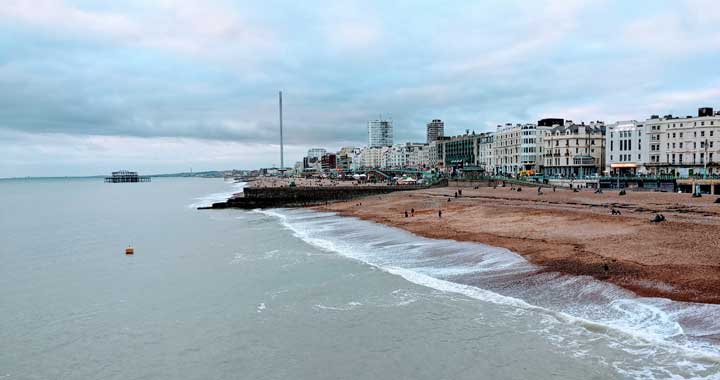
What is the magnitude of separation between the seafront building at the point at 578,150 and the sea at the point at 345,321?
8222 centimetres

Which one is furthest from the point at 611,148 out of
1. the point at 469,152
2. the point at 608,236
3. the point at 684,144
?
the point at 608,236

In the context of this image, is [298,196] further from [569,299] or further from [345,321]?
[569,299]

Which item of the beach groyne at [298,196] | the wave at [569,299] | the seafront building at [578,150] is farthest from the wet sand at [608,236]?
the seafront building at [578,150]

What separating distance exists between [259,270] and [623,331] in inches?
740

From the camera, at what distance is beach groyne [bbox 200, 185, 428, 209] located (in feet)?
273

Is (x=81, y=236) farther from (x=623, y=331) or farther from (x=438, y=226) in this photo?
(x=623, y=331)

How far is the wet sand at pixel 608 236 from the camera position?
1973cm

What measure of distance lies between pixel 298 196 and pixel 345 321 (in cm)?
7125

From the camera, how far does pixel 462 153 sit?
172625 millimetres

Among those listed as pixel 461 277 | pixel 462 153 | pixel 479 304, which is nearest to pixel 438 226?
pixel 461 277

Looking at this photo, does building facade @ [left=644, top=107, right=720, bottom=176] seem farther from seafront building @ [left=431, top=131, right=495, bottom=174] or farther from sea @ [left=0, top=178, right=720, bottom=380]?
sea @ [left=0, top=178, right=720, bottom=380]

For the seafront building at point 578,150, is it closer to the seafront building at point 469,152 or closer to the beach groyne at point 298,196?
the seafront building at point 469,152

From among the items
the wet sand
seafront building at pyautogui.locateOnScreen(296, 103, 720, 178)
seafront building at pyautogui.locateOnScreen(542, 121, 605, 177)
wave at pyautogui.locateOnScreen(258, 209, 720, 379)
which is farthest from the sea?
seafront building at pyautogui.locateOnScreen(542, 121, 605, 177)

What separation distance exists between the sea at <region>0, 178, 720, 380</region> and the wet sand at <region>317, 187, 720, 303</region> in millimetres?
1457
